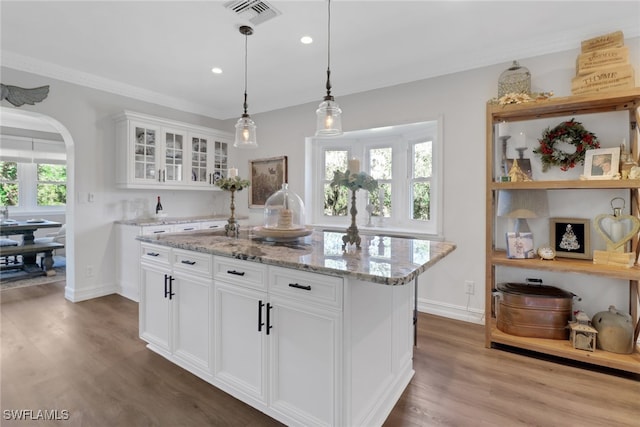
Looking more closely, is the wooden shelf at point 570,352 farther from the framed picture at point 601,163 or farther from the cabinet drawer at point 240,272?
the cabinet drawer at point 240,272

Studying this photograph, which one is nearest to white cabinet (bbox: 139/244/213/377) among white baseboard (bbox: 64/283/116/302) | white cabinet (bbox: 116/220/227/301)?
white cabinet (bbox: 116/220/227/301)

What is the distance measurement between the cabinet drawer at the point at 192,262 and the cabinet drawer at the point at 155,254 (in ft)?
0.31

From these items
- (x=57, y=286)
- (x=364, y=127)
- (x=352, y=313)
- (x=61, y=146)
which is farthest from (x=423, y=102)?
(x=61, y=146)

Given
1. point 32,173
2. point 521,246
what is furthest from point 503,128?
point 32,173

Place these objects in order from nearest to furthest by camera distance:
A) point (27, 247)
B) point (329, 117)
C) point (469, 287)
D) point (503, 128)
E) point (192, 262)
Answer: point (192, 262), point (329, 117), point (503, 128), point (469, 287), point (27, 247)

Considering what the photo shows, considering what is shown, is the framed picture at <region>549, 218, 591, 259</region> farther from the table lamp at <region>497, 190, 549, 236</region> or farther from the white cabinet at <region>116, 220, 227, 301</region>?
the white cabinet at <region>116, 220, 227, 301</region>

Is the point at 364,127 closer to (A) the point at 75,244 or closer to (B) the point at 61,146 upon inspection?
(A) the point at 75,244

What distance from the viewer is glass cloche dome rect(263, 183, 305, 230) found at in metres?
2.22

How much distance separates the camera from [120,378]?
2.07 meters

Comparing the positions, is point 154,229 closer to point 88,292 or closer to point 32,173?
point 88,292

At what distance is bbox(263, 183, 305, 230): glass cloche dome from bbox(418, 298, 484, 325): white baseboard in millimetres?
1843

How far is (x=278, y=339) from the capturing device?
64.5 inches

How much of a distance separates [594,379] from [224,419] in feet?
7.99

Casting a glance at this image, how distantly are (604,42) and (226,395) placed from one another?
3.70m
